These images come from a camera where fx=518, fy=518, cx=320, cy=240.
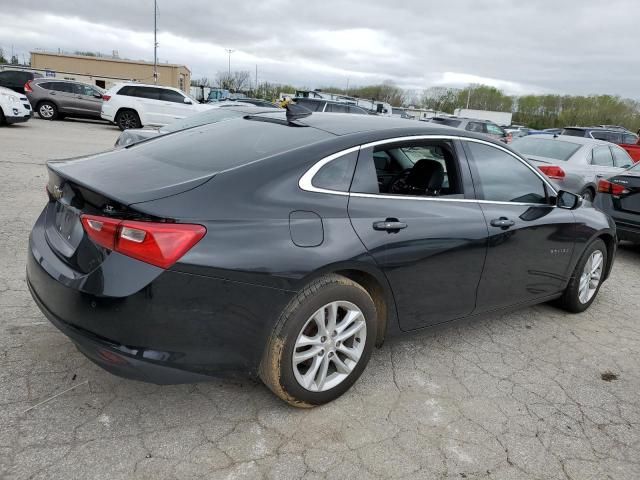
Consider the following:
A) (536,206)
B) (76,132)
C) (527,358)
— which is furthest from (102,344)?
(76,132)

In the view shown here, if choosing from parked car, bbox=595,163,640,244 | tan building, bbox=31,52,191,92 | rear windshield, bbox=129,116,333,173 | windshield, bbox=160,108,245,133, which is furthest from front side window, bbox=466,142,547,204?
tan building, bbox=31,52,191,92

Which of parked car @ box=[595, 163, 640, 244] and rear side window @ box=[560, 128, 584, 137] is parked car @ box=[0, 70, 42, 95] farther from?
parked car @ box=[595, 163, 640, 244]

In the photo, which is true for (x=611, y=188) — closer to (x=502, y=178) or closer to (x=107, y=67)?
(x=502, y=178)

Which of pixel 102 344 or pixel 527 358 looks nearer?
pixel 102 344

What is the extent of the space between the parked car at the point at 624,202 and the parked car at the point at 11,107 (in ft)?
51.2

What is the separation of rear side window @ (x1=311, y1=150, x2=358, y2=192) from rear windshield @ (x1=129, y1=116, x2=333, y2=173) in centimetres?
19

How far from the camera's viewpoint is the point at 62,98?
20.3 m

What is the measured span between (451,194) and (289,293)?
1462mm

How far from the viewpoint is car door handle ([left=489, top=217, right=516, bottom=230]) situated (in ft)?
11.5

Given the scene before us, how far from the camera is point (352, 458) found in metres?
2.48

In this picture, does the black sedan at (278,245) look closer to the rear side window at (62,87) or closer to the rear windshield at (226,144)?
the rear windshield at (226,144)

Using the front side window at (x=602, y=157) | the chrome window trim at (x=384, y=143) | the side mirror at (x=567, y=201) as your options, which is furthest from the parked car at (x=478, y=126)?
the chrome window trim at (x=384, y=143)

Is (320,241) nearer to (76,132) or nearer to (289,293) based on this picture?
(289,293)

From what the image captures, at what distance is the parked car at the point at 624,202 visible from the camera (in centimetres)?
655
